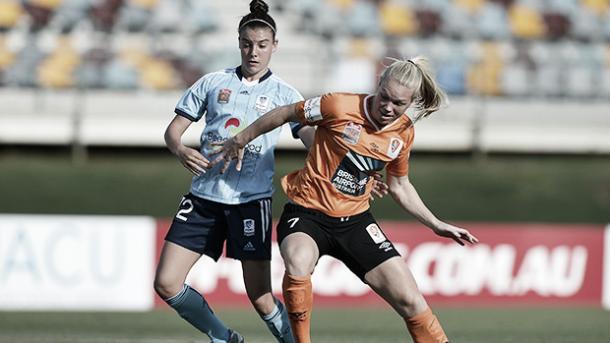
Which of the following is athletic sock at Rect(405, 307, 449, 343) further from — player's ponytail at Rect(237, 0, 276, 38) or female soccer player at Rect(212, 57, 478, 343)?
player's ponytail at Rect(237, 0, 276, 38)

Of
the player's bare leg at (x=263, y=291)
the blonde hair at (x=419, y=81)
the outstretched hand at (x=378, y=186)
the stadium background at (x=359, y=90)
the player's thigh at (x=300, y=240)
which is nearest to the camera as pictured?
the blonde hair at (x=419, y=81)

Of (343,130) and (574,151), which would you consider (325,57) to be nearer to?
(574,151)

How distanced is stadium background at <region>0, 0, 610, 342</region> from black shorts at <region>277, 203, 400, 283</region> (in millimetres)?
7166

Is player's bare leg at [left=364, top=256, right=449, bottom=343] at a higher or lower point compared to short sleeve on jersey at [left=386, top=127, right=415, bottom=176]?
lower

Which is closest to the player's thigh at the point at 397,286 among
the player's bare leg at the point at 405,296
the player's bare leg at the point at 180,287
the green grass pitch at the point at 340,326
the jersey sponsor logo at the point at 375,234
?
the player's bare leg at the point at 405,296

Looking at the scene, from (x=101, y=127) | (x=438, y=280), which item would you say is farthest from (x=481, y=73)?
(x=101, y=127)

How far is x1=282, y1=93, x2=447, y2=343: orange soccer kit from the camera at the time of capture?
20.5ft

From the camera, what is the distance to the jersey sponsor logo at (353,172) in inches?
247

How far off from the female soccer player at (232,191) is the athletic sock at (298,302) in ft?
2.01

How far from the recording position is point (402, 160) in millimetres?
6477

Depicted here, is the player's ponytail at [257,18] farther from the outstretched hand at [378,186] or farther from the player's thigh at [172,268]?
the player's thigh at [172,268]

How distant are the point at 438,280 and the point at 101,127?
589cm

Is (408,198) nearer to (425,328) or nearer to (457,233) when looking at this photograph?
(457,233)

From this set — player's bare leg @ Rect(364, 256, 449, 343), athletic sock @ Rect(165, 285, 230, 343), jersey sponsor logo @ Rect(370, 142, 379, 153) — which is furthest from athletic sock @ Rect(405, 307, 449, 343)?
athletic sock @ Rect(165, 285, 230, 343)
